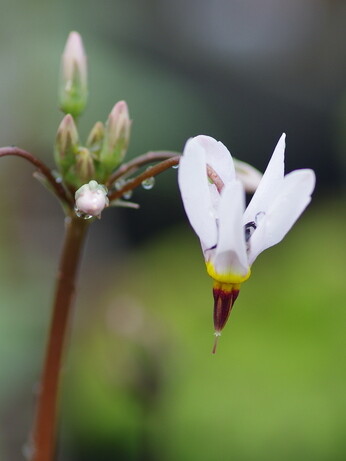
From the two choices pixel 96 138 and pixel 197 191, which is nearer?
pixel 197 191

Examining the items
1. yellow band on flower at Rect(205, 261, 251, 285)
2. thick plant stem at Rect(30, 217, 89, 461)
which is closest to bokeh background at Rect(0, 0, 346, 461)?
thick plant stem at Rect(30, 217, 89, 461)

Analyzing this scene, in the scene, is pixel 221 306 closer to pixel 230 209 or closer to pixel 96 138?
pixel 230 209

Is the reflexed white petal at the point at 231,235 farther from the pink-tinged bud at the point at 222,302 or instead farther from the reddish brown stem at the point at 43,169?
the reddish brown stem at the point at 43,169

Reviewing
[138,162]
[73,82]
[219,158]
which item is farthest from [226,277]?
[73,82]

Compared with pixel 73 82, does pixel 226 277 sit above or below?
below

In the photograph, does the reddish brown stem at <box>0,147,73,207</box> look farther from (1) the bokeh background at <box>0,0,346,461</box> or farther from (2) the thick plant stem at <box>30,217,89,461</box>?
(1) the bokeh background at <box>0,0,346,461</box>
